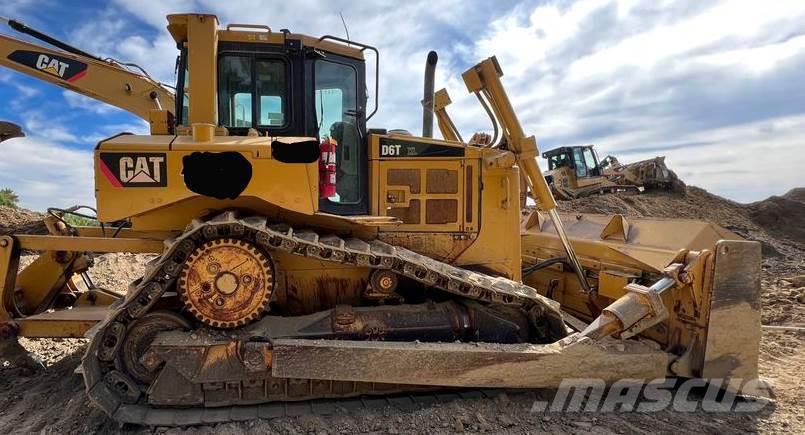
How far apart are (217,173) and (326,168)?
779 millimetres

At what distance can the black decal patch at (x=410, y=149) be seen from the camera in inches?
175

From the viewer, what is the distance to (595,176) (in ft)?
79.6

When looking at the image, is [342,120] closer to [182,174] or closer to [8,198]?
[182,174]

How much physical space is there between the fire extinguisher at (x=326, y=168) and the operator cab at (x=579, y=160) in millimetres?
22327

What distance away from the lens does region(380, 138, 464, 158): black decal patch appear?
444 cm

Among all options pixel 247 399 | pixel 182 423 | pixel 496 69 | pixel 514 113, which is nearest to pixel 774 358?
pixel 514 113

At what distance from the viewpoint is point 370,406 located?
3.67m

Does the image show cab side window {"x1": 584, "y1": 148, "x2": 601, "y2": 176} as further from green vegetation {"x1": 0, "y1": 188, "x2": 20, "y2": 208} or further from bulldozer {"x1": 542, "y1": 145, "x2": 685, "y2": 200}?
green vegetation {"x1": 0, "y1": 188, "x2": 20, "y2": 208}

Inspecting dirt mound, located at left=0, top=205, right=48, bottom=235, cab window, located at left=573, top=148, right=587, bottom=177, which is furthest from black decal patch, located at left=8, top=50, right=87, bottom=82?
cab window, located at left=573, top=148, right=587, bottom=177

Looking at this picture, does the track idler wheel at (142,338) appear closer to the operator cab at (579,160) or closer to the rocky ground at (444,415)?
the rocky ground at (444,415)

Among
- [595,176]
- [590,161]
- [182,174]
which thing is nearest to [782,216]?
[595,176]

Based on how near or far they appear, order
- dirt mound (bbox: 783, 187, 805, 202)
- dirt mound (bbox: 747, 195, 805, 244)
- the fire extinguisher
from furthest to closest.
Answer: dirt mound (bbox: 783, 187, 805, 202)
dirt mound (bbox: 747, 195, 805, 244)
the fire extinguisher

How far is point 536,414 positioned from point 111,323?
3132 mm

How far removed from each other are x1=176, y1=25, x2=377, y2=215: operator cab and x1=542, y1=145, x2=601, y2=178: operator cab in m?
21.7
